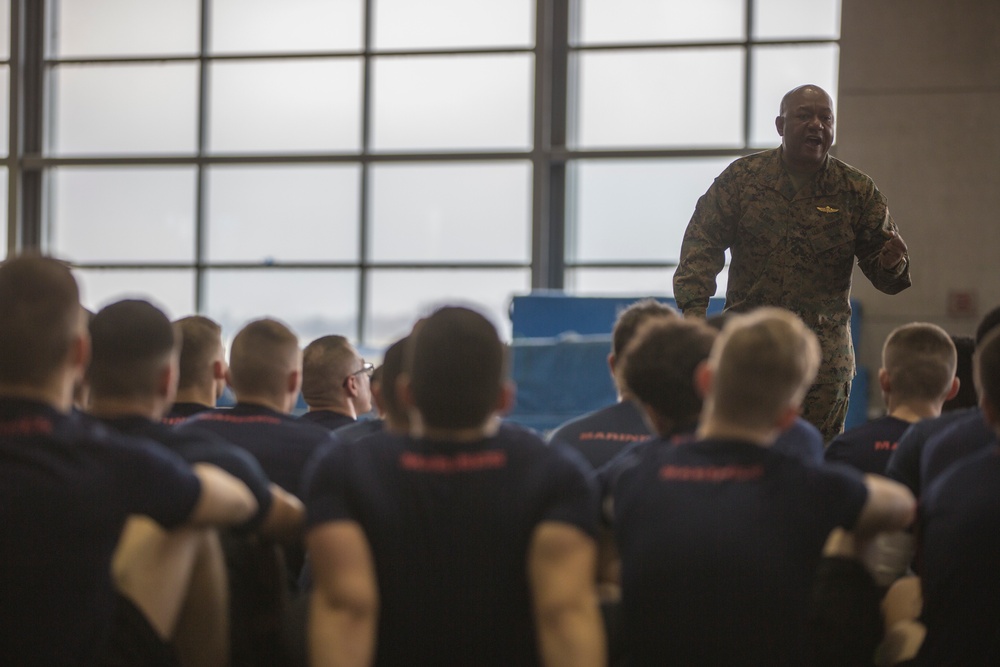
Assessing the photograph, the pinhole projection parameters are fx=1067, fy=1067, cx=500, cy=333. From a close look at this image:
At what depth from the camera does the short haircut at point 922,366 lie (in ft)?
9.49

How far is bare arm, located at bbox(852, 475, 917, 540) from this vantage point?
185cm

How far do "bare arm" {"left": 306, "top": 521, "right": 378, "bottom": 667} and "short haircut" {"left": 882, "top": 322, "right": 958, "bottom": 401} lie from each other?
175cm

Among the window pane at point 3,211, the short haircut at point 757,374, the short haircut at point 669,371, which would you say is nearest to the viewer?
the short haircut at point 757,374

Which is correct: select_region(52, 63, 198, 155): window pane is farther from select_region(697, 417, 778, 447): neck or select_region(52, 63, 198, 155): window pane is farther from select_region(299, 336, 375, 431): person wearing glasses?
select_region(697, 417, 778, 447): neck

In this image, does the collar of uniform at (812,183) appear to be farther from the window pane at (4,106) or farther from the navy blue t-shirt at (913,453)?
the window pane at (4,106)

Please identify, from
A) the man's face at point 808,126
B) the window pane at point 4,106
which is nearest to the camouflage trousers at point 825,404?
the man's face at point 808,126

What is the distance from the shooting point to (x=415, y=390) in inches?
74.1

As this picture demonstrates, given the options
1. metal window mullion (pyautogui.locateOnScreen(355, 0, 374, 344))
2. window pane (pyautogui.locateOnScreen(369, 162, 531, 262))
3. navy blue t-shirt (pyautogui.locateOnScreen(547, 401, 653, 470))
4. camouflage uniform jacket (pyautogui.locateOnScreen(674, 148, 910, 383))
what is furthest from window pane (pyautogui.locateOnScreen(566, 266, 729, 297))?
navy blue t-shirt (pyautogui.locateOnScreen(547, 401, 653, 470))

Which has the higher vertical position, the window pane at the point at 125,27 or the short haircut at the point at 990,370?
the window pane at the point at 125,27

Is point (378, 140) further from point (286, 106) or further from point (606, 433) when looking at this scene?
point (606, 433)

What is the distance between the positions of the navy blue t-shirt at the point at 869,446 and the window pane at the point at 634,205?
5.52m

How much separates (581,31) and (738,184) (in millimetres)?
5053

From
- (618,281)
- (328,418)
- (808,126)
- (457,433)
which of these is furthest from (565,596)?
(618,281)

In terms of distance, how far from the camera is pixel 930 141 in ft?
25.4
